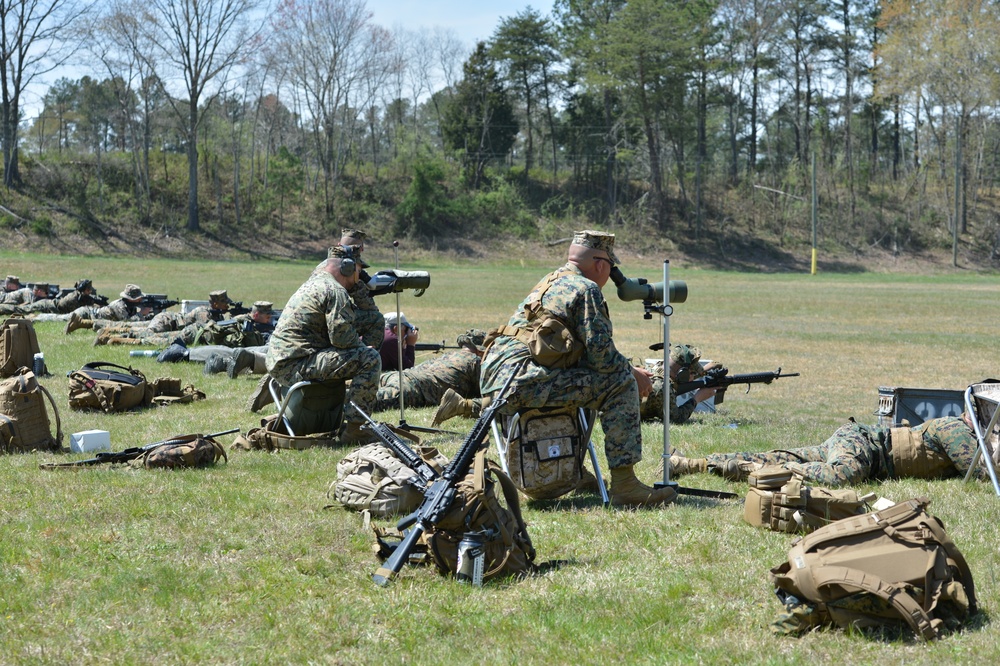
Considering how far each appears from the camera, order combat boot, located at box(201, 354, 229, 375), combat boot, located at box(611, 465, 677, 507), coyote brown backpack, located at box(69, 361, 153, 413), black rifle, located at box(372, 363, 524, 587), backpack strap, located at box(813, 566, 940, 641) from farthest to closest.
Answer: combat boot, located at box(201, 354, 229, 375), coyote brown backpack, located at box(69, 361, 153, 413), combat boot, located at box(611, 465, 677, 507), black rifle, located at box(372, 363, 524, 587), backpack strap, located at box(813, 566, 940, 641)

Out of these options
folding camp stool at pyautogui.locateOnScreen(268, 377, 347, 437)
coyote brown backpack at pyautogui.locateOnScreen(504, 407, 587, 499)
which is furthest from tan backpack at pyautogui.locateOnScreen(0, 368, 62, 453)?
coyote brown backpack at pyautogui.locateOnScreen(504, 407, 587, 499)

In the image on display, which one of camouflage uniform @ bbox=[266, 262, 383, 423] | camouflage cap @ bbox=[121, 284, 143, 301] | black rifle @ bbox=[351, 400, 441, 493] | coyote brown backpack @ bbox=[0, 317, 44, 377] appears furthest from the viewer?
camouflage cap @ bbox=[121, 284, 143, 301]

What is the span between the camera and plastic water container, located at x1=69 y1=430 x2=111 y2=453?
8258 millimetres

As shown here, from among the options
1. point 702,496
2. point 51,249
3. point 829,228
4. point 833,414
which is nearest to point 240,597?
point 702,496

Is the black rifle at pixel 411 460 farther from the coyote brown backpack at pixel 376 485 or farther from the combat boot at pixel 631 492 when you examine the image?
the combat boot at pixel 631 492

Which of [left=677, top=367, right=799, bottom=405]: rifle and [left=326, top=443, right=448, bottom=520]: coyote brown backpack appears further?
[left=677, top=367, right=799, bottom=405]: rifle

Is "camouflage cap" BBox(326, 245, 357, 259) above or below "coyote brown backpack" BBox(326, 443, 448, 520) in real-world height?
above

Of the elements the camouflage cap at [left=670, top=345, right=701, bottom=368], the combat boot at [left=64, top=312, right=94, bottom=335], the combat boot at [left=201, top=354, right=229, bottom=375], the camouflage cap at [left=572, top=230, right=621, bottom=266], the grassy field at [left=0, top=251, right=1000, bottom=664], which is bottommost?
the grassy field at [left=0, top=251, right=1000, bottom=664]

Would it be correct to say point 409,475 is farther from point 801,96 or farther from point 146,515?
point 801,96

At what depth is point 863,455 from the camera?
722 centimetres

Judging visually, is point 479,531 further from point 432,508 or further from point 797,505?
point 797,505

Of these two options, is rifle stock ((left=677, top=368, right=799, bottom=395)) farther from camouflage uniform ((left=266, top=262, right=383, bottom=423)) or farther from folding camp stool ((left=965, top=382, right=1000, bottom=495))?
camouflage uniform ((left=266, top=262, right=383, bottom=423))

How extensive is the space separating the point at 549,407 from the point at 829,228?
66.1 meters

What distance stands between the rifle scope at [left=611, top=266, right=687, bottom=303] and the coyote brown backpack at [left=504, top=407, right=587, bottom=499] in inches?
34.9
